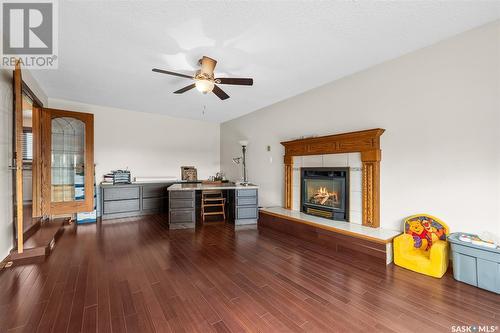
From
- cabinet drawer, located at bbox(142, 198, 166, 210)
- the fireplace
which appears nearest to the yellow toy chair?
the fireplace

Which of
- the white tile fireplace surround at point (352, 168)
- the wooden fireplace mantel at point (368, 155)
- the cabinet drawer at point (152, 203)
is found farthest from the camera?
the cabinet drawer at point (152, 203)

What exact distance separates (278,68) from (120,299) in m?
3.34

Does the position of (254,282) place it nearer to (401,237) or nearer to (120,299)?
(120,299)

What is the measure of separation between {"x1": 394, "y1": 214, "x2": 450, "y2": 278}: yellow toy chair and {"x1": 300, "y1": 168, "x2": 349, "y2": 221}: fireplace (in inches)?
35.2

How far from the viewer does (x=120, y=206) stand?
4.92 meters

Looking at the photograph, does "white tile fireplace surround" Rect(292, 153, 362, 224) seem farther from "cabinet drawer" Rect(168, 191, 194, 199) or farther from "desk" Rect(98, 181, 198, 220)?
"desk" Rect(98, 181, 198, 220)

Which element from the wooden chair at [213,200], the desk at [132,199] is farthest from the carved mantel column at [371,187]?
the desk at [132,199]

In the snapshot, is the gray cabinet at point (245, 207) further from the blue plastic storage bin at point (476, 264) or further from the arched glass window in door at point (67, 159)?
the arched glass window in door at point (67, 159)

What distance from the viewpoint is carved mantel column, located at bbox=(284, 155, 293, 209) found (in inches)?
172

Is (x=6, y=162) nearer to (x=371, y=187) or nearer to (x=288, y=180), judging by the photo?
(x=288, y=180)

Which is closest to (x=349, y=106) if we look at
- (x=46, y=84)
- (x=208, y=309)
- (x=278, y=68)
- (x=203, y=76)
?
(x=278, y=68)

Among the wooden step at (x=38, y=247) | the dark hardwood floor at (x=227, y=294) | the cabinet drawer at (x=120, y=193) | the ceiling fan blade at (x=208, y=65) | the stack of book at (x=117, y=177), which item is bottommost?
the dark hardwood floor at (x=227, y=294)

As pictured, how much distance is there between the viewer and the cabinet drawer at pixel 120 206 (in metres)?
4.78

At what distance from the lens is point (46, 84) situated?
3.81 metres
